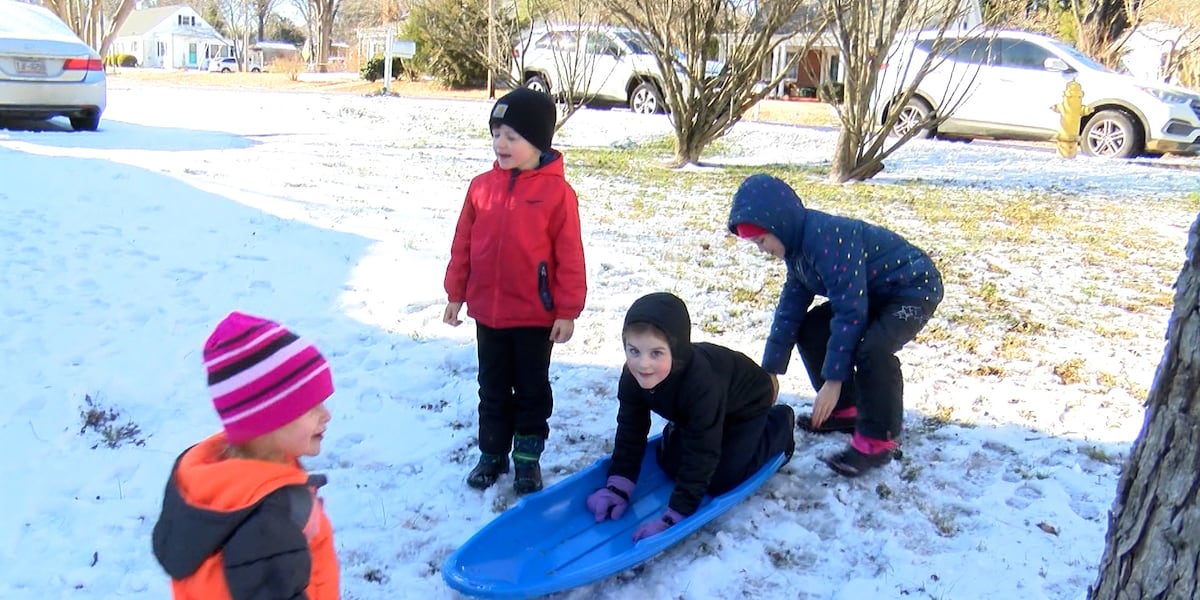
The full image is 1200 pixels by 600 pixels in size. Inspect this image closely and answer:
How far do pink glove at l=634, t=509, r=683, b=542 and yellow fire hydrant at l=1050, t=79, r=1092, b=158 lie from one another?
11.8m

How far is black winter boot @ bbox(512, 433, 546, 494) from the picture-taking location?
3.47 m

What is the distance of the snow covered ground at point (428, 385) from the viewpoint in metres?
3.04

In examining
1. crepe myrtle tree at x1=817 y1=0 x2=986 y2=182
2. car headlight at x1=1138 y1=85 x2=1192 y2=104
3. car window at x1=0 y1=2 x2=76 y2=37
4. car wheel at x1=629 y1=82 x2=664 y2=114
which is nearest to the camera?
car window at x1=0 y1=2 x2=76 y2=37

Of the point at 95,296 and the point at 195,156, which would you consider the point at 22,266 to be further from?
the point at 195,156

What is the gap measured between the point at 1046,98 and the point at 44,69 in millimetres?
13009

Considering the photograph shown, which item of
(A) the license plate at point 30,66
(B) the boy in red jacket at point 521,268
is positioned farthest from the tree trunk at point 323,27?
(B) the boy in red jacket at point 521,268

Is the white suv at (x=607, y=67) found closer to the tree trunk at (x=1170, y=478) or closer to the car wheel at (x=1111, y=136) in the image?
the car wheel at (x=1111, y=136)

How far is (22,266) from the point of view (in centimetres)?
544

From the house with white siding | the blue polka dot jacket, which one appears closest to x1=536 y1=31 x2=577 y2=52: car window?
the blue polka dot jacket

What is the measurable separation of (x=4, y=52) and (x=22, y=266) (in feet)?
17.9

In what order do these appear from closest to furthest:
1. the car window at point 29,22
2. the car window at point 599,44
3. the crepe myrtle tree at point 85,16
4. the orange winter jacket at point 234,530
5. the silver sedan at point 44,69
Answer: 1. the orange winter jacket at point 234,530
2. the silver sedan at point 44,69
3. the car window at point 29,22
4. the car window at point 599,44
5. the crepe myrtle tree at point 85,16

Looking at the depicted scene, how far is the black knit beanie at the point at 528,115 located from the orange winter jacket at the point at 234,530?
171 centimetres

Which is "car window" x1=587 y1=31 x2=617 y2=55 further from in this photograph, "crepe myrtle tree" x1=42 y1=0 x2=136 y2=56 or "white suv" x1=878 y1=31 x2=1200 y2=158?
"crepe myrtle tree" x1=42 y1=0 x2=136 y2=56

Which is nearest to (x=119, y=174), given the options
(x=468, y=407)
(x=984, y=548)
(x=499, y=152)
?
(x=468, y=407)
